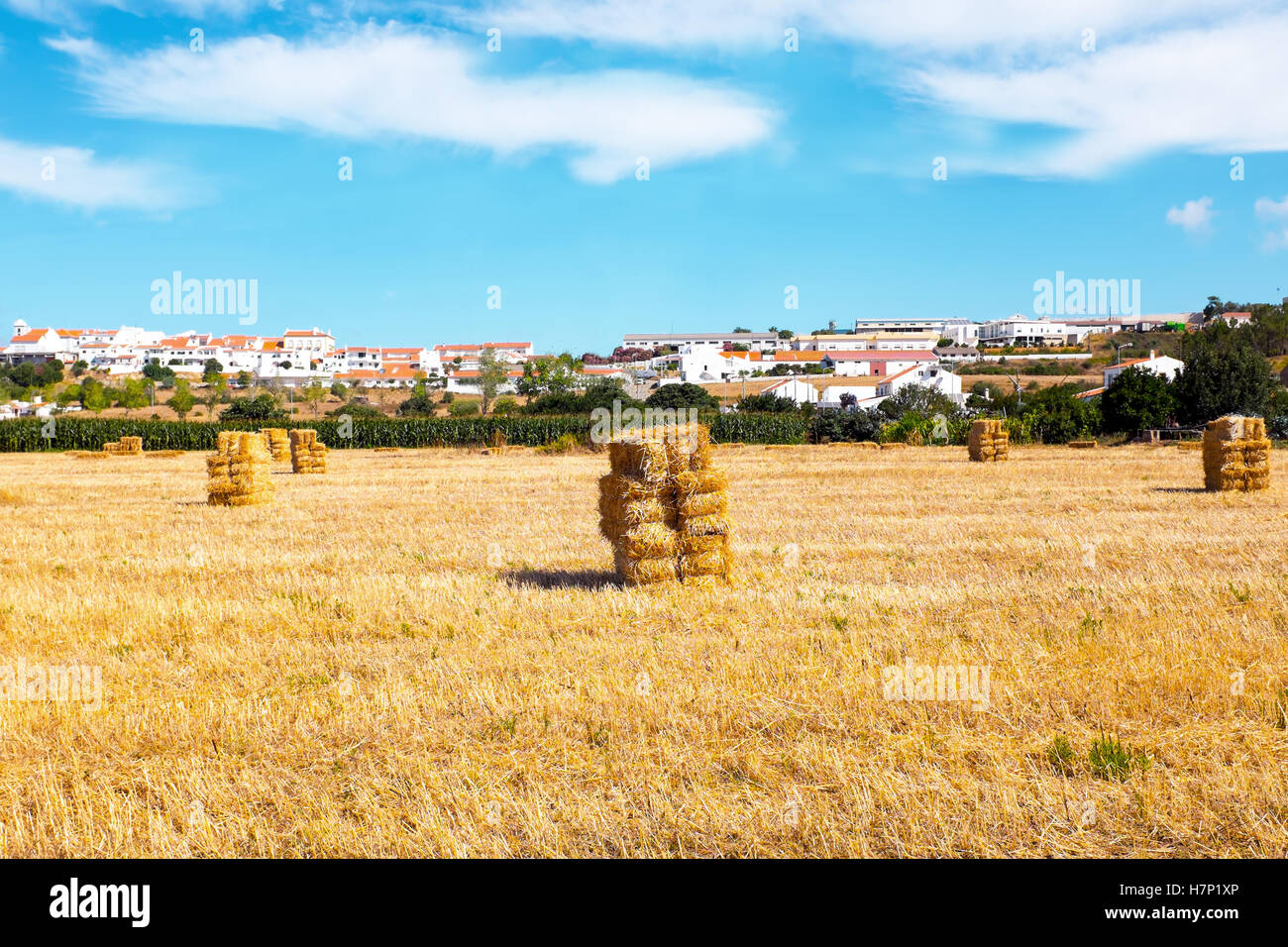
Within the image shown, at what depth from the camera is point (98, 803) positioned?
6340 millimetres

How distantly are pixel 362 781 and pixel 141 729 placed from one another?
214cm

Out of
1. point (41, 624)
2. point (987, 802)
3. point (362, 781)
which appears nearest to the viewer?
point (987, 802)

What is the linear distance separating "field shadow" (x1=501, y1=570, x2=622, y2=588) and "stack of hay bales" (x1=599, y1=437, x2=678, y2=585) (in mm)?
337

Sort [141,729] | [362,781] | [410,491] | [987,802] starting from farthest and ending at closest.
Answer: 1. [410,491]
2. [141,729]
3. [362,781]
4. [987,802]

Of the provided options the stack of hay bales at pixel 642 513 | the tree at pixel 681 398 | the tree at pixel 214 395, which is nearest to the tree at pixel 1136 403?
the tree at pixel 681 398

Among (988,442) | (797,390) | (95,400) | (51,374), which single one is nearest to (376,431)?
(797,390)

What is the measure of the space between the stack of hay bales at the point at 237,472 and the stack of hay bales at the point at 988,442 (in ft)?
82.5

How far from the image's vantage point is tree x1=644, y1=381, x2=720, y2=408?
276 ft

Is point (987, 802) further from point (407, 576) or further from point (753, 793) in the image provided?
point (407, 576)

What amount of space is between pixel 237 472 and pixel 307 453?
1360 centimetres

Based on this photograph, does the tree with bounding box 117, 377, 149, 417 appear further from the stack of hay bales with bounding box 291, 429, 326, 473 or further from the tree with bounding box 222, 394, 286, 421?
the stack of hay bales with bounding box 291, 429, 326, 473

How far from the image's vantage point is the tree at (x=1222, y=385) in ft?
173

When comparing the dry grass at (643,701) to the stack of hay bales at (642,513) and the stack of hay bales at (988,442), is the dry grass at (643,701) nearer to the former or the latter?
the stack of hay bales at (642,513)
